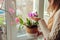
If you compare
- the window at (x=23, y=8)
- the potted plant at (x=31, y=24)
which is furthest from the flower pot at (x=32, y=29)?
the window at (x=23, y=8)

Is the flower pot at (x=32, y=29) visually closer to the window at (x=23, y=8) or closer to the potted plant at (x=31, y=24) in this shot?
the potted plant at (x=31, y=24)

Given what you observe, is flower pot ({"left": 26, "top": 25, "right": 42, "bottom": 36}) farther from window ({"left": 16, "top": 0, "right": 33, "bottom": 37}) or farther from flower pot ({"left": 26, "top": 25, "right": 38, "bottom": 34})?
window ({"left": 16, "top": 0, "right": 33, "bottom": 37})

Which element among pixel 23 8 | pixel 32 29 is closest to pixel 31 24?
pixel 32 29

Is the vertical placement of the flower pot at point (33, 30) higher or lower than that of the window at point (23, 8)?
lower

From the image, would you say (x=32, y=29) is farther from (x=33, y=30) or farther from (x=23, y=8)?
(x=23, y=8)

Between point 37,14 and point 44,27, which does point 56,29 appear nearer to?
point 44,27

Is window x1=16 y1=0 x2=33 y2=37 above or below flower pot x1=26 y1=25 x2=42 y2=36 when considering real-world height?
above

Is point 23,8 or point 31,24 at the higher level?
point 23,8

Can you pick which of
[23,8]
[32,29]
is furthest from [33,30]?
[23,8]

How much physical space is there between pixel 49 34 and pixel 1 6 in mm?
697

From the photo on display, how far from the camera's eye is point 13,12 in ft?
6.26

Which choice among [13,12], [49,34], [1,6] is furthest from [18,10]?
[49,34]

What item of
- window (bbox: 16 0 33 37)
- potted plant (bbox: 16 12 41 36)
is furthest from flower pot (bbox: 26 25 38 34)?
window (bbox: 16 0 33 37)

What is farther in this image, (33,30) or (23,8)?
(23,8)
